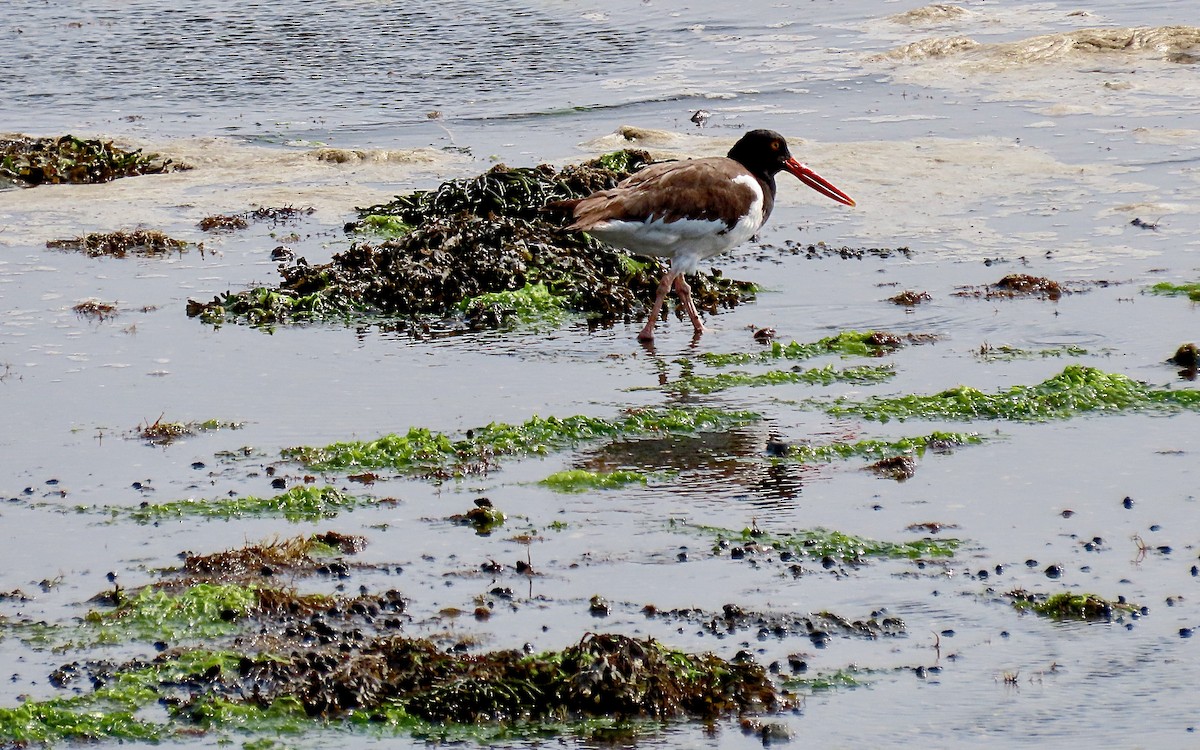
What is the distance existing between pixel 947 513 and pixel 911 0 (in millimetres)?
20469

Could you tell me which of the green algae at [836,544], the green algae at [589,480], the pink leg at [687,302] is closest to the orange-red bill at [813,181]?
the pink leg at [687,302]

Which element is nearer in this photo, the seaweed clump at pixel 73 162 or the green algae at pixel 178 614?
the green algae at pixel 178 614

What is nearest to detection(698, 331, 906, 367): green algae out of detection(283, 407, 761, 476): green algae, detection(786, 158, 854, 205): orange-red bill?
detection(283, 407, 761, 476): green algae

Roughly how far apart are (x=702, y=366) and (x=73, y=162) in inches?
350

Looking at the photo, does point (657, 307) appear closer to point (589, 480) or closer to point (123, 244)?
point (589, 480)

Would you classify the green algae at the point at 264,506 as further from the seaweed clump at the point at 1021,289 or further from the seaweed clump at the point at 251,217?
the seaweed clump at the point at 251,217

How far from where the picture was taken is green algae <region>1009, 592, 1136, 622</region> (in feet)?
21.7

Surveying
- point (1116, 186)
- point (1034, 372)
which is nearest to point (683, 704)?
point (1034, 372)

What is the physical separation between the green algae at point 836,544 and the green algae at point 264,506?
1.89m

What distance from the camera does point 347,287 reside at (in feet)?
40.8

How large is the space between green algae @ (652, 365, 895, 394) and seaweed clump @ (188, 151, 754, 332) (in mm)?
1945

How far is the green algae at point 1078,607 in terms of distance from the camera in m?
6.62

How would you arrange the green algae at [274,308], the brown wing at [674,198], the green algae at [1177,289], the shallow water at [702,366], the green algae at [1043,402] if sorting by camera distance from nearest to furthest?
the shallow water at [702,366]
the green algae at [1043,402]
the brown wing at [674,198]
the green algae at [1177,289]
the green algae at [274,308]

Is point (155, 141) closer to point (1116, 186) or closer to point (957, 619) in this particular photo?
point (1116, 186)
